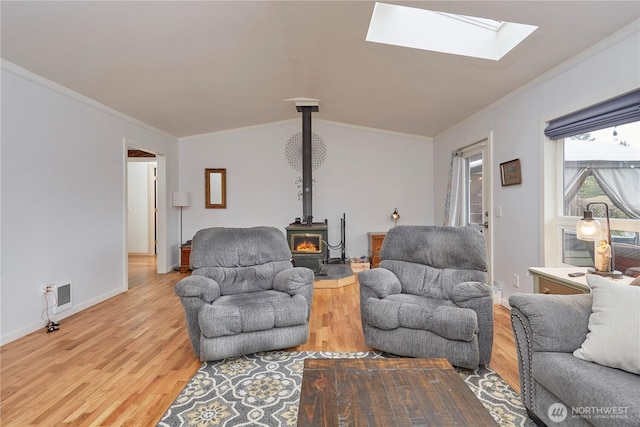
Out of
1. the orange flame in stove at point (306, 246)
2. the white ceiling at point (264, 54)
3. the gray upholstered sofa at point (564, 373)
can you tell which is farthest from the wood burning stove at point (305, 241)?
the gray upholstered sofa at point (564, 373)

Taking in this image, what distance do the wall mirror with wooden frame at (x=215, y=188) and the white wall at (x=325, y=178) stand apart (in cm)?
8

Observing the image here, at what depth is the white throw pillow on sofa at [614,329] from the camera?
1334 millimetres

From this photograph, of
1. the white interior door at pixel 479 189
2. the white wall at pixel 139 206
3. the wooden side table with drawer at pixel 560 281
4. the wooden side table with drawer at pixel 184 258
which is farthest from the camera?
the white wall at pixel 139 206

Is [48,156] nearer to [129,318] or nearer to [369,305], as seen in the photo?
[129,318]

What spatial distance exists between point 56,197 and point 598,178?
15.8 feet

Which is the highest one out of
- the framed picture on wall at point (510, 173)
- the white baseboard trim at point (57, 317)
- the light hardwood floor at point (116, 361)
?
the framed picture on wall at point (510, 173)

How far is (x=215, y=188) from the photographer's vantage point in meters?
5.93

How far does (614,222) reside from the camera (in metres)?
2.42

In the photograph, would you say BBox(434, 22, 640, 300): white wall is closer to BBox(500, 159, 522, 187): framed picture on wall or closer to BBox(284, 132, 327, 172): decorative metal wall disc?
BBox(500, 159, 522, 187): framed picture on wall

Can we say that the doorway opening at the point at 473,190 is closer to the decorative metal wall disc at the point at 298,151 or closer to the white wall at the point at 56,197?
the decorative metal wall disc at the point at 298,151

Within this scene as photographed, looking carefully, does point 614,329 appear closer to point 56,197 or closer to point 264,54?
point 264,54

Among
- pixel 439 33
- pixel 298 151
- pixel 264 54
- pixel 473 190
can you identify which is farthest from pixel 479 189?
pixel 264 54

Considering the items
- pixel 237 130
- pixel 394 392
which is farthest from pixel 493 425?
pixel 237 130

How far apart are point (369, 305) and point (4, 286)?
2.98 metres
